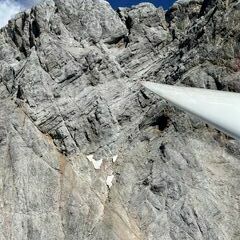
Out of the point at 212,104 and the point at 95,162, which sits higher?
the point at 212,104

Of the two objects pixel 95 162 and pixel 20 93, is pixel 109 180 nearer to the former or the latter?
pixel 95 162

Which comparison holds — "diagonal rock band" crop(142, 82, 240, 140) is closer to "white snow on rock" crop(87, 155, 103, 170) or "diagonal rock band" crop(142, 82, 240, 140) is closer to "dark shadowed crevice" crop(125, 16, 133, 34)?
"white snow on rock" crop(87, 155, 103, 170)

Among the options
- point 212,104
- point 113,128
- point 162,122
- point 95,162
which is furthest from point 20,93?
point 212,104

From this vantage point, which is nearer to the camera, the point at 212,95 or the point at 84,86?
the point at 212,95

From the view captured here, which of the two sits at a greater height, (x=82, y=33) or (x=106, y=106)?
(x=82, y=33)

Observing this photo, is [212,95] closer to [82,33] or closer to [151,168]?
[151,168]

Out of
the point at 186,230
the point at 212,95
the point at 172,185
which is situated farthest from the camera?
the point at 172,185

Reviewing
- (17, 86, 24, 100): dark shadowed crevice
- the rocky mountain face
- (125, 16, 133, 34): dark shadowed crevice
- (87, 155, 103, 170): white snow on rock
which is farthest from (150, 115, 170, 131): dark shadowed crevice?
(125, 16, 133, 34): dark shadowed crevice

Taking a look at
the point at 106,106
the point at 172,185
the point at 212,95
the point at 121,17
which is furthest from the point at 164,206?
the point at 212,95
